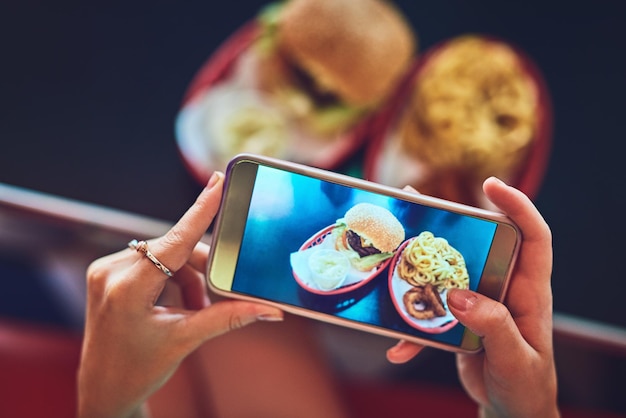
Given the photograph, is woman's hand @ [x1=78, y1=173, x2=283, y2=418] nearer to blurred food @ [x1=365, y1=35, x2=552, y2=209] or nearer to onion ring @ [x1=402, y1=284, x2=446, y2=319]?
onion ring @ [x1=402, y1=284, x2=446, y2=319]

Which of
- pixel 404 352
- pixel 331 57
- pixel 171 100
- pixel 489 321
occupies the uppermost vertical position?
pixel 331 57

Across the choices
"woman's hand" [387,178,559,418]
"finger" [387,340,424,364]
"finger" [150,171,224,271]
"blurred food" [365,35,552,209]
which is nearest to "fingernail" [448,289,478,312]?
"woman's hand" [387,178,559,418]

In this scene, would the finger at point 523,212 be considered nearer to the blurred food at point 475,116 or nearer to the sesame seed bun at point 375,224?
the sesame seed bun at point 375,224

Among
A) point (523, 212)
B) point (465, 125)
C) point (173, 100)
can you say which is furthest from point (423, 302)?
point (173, 100)

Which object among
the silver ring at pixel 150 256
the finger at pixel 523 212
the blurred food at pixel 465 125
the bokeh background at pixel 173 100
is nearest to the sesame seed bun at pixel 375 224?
the finger at pixel 523 212

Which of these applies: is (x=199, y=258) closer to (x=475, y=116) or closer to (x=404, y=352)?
(x=404, y=352)

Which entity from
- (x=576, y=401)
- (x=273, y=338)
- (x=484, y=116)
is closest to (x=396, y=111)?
(x=484, y=116)
